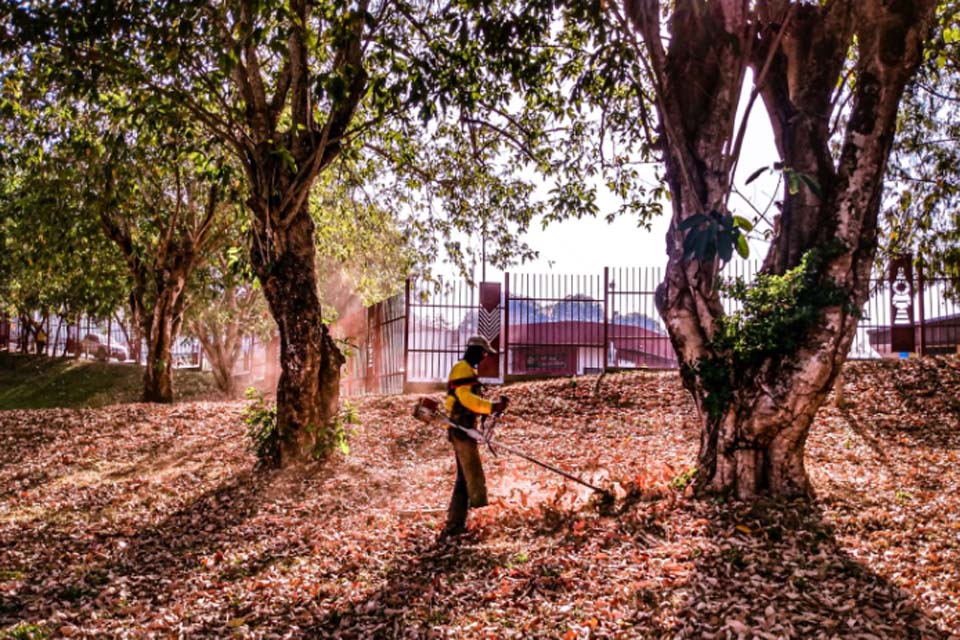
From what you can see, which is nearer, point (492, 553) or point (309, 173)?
point (492, 553)

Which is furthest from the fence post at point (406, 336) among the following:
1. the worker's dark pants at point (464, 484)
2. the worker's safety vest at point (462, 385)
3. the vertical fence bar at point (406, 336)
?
the worker's safety vest at point (462, 385)

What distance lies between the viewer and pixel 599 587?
576cm

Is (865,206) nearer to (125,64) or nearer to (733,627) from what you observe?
(733,627)

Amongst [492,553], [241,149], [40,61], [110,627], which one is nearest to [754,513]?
[492,553]

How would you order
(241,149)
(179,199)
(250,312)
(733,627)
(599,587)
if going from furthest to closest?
(250,312)
(179,199)
(241,149)
(599,587)
(733,627)

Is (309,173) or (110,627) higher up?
(309,173)

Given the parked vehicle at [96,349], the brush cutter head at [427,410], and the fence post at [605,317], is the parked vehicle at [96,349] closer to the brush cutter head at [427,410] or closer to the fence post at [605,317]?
the fence post at [605,317]

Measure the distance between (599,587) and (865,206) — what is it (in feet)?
14.2

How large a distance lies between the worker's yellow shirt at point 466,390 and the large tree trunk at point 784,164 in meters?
2.09

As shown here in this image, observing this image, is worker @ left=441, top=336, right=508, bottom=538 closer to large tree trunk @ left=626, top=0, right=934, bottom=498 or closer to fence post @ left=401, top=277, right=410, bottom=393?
large tree trunk @ left=626, top=0, right=934, bottom=498

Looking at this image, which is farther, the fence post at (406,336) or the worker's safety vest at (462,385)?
the fence post at (406,336)

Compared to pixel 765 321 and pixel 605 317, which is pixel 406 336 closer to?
pixel 605 317

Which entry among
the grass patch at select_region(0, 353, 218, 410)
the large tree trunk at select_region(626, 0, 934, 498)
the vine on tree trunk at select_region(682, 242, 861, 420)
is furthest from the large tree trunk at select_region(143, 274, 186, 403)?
the vine on tree trunk at select_region(682, 242, 861, 420)

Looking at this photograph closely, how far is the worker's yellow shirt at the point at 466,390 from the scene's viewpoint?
7.29 meters
